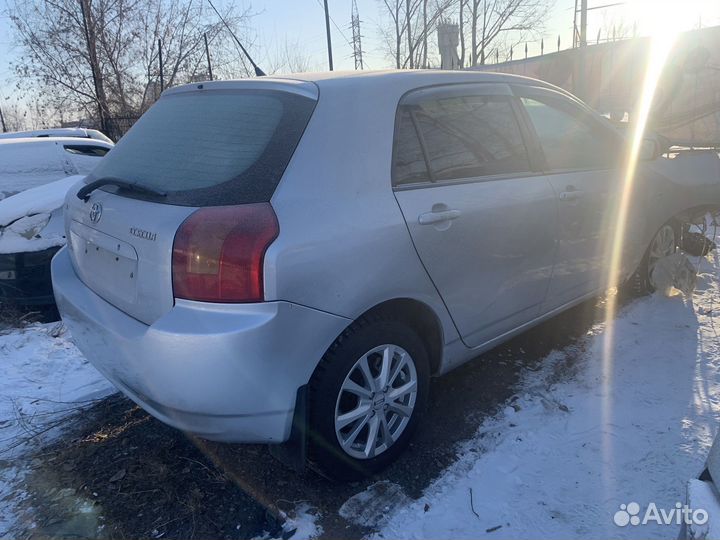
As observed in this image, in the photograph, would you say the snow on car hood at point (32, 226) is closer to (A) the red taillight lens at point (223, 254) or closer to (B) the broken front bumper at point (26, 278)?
(B) the broken front bumper at point (26, 278)

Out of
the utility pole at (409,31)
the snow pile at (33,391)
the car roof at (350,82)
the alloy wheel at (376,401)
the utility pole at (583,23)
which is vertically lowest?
the snow pile at (33,391)

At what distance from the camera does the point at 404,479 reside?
8.25 feet

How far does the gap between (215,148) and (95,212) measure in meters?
0.62

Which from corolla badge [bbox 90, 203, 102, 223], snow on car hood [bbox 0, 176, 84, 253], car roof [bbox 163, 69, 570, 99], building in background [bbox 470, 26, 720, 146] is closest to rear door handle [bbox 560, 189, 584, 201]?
car roof [bbox 163, 69, 570, 99]

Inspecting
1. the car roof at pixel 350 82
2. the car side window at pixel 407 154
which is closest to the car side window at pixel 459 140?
the car side window at pixel 407 154

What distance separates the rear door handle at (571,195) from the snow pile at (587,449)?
104 centimetres

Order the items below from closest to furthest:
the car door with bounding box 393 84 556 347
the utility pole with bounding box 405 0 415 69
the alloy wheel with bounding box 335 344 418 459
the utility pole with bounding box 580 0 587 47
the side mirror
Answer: the alloy wheel with bounding box 335 344 418 459
the car door with bounding box 393 84 556 347
the side mirror
the utility pole with bounding box 580 0 587 47
the utility pole with bounding box 405 0 415 69

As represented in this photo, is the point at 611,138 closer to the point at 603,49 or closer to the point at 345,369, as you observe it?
the point at 345,369

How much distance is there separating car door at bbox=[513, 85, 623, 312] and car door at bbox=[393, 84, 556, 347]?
0.14m

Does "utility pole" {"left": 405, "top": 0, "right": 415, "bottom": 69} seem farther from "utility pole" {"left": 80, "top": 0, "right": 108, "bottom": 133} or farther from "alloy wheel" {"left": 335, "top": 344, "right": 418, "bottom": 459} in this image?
"alloy wheel" {"left": 335, "top": 344, "right": 418, "bottom": 459}

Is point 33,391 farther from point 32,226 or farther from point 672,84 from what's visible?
point 672,84

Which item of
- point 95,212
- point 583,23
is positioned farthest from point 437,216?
point 583,23

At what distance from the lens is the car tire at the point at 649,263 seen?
431cm

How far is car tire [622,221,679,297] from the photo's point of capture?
14.1ft
